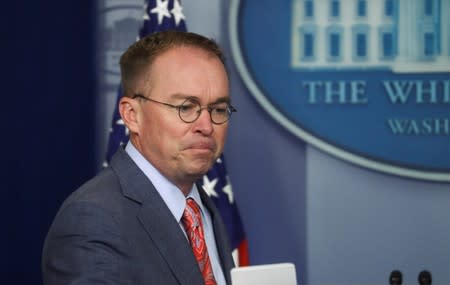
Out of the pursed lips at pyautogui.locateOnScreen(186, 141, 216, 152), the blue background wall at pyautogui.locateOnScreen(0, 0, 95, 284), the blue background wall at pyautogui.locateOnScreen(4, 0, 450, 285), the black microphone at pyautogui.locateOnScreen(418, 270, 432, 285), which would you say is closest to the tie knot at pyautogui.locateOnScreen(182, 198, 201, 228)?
the pursed lips at pyautogui.locateOnScreen(186, 141, 216, 152)

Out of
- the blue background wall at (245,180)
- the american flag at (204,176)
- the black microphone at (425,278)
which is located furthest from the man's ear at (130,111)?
the blue background wall at (245,180)

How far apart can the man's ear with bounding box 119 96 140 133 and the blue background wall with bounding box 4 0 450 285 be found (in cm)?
197

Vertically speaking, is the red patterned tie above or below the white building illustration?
below

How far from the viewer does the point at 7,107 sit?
3.78 meters

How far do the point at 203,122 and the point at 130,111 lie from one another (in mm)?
200

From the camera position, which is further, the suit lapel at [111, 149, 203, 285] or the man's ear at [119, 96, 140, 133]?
the man's ear at [119, 96, 140, 133]

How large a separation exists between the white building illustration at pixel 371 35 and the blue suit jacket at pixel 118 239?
2151 mm

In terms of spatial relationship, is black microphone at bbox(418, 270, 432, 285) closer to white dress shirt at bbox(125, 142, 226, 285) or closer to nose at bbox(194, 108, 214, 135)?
white dress shirt at bbox(125, 142, 226, 285)

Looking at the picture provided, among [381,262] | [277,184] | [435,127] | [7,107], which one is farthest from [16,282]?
[435,127]

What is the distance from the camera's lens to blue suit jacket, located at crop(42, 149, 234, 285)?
1.45m

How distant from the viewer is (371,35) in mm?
3676

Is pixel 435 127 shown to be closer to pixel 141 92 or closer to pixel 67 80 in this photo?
pixel 67 80

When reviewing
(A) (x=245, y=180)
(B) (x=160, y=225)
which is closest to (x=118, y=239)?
(B) (x=160, y=225)

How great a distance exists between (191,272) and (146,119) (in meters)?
0.34
